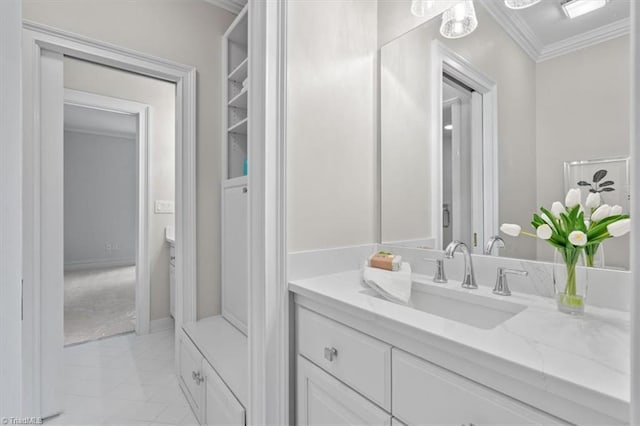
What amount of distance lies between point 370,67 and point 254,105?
Result: 621 mm

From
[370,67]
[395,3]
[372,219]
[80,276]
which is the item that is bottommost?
[80,276]

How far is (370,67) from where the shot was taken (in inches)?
55.7

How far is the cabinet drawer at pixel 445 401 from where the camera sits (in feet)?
1.86

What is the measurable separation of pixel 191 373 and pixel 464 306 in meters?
1.47

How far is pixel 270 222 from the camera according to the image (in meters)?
1.07

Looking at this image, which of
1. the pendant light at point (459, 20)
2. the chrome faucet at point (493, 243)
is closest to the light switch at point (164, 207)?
the pendant light at point (459, 20)

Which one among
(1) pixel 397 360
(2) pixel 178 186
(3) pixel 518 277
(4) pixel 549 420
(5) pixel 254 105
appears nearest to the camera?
(4) pixel 549 420

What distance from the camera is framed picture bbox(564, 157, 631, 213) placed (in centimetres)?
82

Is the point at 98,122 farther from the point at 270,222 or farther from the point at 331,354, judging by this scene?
the point at 331,354

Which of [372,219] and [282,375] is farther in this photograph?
[372,219]

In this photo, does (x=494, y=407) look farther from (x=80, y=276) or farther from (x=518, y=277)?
(x=80, y=276)

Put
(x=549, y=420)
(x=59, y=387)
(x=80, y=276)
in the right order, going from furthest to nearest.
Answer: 1. (x=80, y=276)
2. (x=59, y=387)
3. (x=549, y=420)

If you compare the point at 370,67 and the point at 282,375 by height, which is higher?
the point at 370,67

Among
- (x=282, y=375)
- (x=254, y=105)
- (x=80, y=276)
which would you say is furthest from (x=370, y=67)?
(x=80, y=276)
